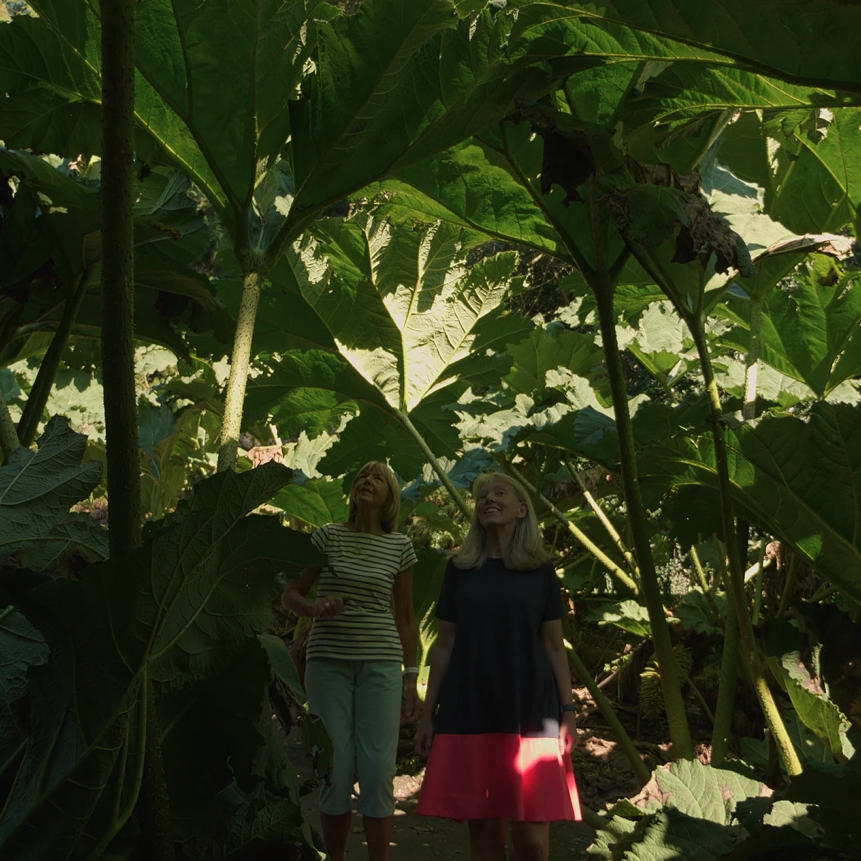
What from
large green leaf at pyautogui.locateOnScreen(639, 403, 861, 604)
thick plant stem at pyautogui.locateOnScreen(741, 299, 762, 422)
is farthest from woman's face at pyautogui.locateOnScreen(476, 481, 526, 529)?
thick plant stem at pyautogui.locateOnScreen(741, 299, 762, 422)

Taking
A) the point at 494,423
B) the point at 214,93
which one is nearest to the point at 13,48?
the point at 214,93

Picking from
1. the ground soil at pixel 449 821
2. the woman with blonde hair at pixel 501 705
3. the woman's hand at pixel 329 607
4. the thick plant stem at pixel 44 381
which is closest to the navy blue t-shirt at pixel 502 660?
the woman with blonde hair at pixel 501 705

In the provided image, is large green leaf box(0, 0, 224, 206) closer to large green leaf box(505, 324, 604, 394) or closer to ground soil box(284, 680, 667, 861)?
ground soil box(284, 680, 667, 861)

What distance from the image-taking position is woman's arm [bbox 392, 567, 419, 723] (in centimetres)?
348

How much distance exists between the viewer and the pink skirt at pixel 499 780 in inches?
109

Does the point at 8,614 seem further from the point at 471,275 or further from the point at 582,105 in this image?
the point at 471,275

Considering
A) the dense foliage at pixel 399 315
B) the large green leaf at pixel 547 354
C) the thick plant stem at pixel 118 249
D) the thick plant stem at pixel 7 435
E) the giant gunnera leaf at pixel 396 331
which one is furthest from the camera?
the large green leaf at pixel 547 354

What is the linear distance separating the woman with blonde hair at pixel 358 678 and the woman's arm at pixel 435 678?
0.54 ft

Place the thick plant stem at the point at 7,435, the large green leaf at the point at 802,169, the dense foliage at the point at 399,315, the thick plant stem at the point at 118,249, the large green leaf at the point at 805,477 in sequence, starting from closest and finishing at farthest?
the thick plant stem at the point at 118,249 < the dense foliage at the point at 399,315 < the thick plant stem at the point at 7,435 < the large green leaf at the point at 805,477 < the large green leaf at the point at 802,169

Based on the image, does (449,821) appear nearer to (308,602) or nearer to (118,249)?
Result: (308,602)

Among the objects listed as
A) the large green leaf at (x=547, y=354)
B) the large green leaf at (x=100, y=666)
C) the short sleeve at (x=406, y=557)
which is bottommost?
the large green leaf at (x=100, y=666)

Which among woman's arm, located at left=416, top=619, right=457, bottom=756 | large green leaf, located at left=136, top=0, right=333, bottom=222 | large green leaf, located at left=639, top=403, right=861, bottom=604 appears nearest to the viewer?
large green leaf, located at left=136, top=0, right=333, bottom=222

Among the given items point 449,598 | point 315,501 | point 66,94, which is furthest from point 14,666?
point 315,501

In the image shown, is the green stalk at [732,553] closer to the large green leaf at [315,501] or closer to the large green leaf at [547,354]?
the large green leaf at [547,354]
